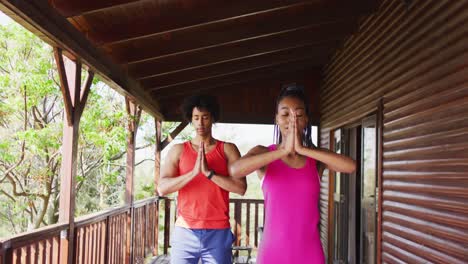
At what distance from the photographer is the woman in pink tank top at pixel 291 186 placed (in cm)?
162

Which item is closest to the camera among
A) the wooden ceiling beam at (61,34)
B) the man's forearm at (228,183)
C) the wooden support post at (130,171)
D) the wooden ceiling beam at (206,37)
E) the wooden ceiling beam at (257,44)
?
the man's forearm at (228,183)

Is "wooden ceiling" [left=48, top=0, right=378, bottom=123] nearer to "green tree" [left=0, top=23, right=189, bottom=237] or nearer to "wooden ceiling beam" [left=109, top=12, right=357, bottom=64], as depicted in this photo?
"wooden ceiling beam" [left=109, top=12, right=357, bottom=64]

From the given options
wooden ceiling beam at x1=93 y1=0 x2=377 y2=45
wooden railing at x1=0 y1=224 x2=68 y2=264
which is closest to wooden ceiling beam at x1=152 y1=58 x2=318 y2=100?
wooden ceiling beam at x1=93 y1=0 x2=377 y2=45

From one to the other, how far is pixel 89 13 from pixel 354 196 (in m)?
4.35

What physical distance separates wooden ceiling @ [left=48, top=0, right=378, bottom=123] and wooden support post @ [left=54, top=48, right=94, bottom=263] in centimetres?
39

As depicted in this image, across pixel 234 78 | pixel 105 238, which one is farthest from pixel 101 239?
pixel 234 78

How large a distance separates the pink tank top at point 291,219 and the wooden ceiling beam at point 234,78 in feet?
19.3

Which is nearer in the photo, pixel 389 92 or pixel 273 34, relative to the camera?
pixel 389 92

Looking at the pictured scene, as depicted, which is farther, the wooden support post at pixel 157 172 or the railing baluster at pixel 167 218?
the railing baluster at pixel 167 218

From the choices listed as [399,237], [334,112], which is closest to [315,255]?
[399,237]

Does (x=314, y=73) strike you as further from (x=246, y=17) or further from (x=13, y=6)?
(x=13, y=6)

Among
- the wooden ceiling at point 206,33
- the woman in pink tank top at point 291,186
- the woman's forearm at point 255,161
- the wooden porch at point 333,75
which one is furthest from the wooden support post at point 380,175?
the woman's forearm at point 255,161

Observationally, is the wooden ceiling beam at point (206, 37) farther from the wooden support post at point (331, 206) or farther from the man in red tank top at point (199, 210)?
the wooden support post at point (331, 206)

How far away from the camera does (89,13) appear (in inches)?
140
